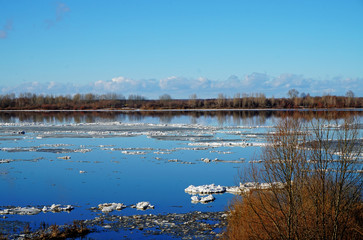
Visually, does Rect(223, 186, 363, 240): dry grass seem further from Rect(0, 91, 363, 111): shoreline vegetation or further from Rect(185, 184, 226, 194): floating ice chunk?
Rect(0, 91, 363, 111): shoreline vegetation

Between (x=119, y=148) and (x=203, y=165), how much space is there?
700 cm

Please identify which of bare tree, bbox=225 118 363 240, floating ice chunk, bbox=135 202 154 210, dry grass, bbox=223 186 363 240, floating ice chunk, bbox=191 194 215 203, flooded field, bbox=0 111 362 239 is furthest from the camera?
floating ice chunk, bbox=191 194 215 203

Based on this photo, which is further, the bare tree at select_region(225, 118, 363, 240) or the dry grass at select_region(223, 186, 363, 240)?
the dry grass at select_region(223, 186, 363, 240)

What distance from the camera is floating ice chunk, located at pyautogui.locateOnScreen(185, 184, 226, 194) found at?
1222cm

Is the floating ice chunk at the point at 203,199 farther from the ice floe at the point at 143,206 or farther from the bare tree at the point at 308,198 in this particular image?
the bare tree at the point at 308,198

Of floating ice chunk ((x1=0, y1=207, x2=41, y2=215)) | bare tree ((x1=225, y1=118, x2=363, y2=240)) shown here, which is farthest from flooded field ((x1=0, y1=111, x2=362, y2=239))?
bare tree ((x1=225, y1=118, x2=363, y2=240))

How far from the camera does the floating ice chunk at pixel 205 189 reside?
1222 cm

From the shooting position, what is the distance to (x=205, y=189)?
12.3m

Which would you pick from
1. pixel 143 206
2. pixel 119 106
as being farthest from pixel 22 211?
pixel 119 106

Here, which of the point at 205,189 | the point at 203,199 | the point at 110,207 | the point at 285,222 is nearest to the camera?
the point at 285,222

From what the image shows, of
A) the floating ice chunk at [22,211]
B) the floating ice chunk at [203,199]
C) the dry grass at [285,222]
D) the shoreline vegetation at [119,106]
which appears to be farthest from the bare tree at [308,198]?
the shoreline vegetation at [119,106]

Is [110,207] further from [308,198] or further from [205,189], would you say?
[308,198]

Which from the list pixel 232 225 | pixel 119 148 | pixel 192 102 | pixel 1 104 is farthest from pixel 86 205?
pixel 1 104

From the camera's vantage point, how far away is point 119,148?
73.4 feet
